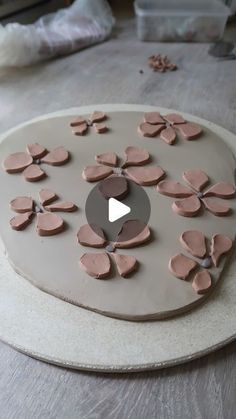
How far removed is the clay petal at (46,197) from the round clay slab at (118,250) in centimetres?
2

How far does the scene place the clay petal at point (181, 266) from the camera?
0.62 m

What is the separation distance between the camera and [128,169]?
81 cm

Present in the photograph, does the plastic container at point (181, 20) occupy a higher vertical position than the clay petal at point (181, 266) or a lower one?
higher

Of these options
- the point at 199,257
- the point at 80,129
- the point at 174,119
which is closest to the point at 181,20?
the point at 174,119

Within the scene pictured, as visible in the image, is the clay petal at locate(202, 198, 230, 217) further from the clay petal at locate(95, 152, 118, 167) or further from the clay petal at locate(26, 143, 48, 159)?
the clay petal at locate(26, 143, 48, 159)

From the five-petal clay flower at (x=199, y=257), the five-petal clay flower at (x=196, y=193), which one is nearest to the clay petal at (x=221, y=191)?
the five-petal clay flower at (x=196, y=193)

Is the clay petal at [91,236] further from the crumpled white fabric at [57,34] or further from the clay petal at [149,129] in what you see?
the crumpled white fabric at [57,34]

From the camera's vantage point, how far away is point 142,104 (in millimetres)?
1141

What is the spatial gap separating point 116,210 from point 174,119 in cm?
34

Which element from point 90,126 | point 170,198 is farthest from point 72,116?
point 170,198

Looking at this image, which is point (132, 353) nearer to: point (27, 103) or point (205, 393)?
point (205, 393)

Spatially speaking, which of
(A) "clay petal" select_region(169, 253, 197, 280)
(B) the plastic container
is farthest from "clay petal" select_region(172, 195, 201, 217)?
(B) the plastic container

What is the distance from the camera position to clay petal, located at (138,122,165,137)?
907 millimetres

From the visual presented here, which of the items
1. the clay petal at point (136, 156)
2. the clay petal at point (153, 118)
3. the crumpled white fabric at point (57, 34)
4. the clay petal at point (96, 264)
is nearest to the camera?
the clay petal at point (96, 264)
